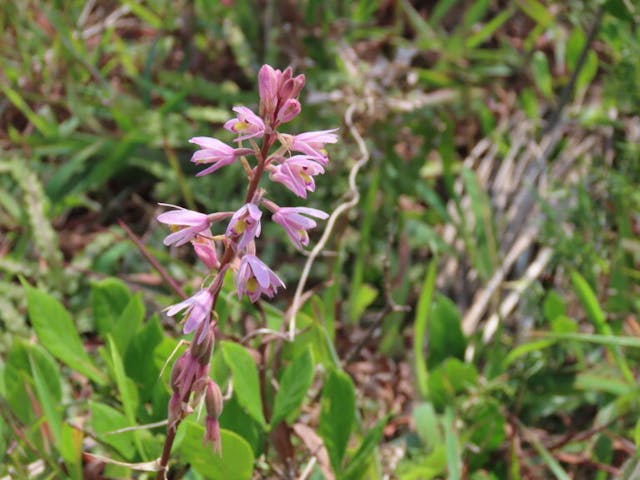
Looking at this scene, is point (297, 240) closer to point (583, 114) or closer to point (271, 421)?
point (271, 421)

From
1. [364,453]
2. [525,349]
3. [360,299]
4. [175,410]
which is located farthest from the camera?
[360,299]

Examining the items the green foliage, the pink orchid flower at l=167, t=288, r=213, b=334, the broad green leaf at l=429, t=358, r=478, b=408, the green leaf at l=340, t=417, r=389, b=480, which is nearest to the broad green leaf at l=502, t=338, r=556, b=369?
the green foliage

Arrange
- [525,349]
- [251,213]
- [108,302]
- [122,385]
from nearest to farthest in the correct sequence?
1. [251,213]
2. [122,385]
3. [108,302]
4. [525,349]

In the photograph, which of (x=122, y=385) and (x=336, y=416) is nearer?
(x=122, y=385)


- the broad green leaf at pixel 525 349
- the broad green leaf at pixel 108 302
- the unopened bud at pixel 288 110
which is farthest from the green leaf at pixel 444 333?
the unopened bud at pixel 288 110

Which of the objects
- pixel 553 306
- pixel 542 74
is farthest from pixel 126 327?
pixel 542 74

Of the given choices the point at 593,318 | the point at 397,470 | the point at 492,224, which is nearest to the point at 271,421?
the point at 397,470

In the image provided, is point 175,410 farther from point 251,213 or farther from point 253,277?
point 251,213

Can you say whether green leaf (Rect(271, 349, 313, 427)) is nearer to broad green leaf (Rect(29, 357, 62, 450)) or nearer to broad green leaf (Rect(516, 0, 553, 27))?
broad green leaf (Rect(29, 357, 62, 450))
